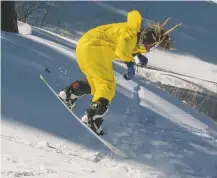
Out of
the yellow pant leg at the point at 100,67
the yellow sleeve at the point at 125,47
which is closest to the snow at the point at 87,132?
the yellow pant leg at the point at 100,67

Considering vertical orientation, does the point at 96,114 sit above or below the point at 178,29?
above

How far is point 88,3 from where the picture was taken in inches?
593

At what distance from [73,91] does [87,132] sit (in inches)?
17.7

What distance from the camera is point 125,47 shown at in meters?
4.70

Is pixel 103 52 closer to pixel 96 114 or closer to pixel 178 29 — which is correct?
pixel 96 114

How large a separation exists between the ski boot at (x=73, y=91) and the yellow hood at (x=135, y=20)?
79cm

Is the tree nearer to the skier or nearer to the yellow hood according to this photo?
the skier

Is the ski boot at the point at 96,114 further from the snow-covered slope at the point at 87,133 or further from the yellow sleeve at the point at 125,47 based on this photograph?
the yellow sleeve at the point at 125,47

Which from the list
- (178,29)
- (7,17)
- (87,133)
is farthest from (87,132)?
(178,29)

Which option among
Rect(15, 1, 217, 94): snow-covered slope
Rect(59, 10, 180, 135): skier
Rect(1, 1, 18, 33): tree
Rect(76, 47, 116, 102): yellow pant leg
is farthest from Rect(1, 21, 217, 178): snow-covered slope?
Rect(15, 1, 217, 94): snow-covered slope

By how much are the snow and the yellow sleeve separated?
90cm

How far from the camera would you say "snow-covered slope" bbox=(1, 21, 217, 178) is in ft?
14.4

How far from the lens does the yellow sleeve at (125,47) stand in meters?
4.70

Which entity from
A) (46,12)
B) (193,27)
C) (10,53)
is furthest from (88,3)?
(10,53)
